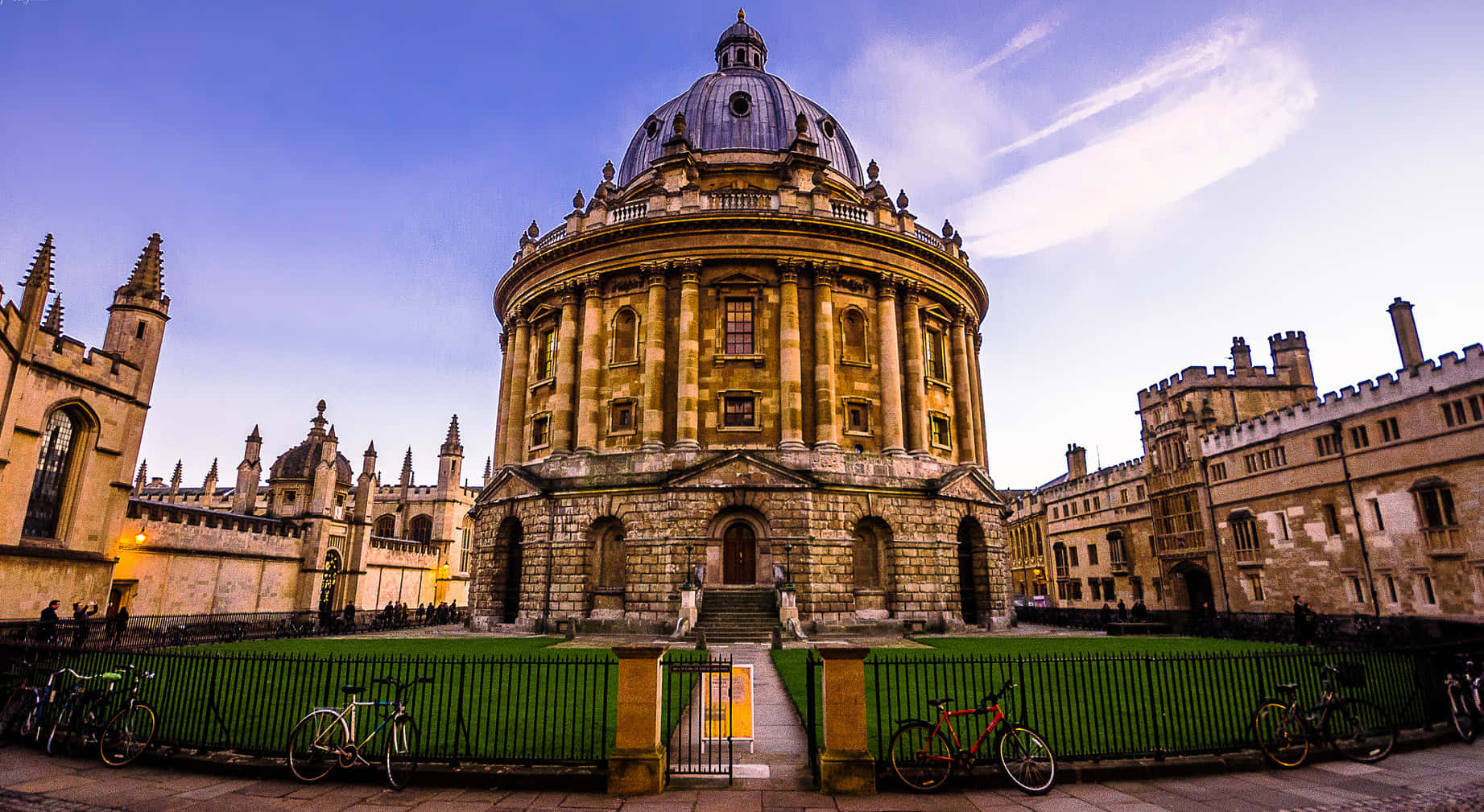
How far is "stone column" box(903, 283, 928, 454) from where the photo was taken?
32438mm

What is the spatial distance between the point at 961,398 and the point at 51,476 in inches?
1460

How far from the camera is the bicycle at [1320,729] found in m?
9.05

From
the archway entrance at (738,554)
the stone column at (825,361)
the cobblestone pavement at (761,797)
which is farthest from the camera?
the stone column at (825,361)

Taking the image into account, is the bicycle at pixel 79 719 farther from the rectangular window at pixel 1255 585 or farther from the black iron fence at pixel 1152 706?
the rectangular window at pixel 1255 585

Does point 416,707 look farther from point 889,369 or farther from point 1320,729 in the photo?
point 889,369

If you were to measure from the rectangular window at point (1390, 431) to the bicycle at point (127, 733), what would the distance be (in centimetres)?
4186

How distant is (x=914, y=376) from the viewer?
33219mm

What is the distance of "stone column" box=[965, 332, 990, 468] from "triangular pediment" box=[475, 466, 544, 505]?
21282mm

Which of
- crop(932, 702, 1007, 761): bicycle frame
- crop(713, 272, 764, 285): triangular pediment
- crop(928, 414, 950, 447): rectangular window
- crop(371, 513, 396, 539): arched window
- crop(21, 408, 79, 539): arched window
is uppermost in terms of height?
crop(713, 272, 764, 285): triangular pediment

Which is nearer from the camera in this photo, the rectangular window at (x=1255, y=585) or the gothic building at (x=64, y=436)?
the gothic building at (x=64, y=436)

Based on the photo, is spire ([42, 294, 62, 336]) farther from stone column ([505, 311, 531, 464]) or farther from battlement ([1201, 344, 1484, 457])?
battlement ([1201, 344, 1484, 457])

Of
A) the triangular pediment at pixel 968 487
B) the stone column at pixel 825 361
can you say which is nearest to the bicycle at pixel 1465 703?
the triangular pediment at pixel 968 487

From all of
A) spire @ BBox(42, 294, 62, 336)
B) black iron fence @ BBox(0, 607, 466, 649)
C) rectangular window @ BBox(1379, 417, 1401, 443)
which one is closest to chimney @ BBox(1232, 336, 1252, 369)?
rectangular window @ BBox(1379, 417, 1401, 443)

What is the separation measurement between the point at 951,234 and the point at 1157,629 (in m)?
21.2
